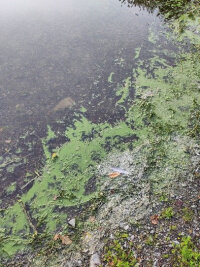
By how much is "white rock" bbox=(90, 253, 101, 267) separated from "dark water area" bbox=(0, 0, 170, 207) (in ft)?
3.67

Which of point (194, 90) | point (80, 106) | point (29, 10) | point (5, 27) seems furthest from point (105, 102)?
point (29, 10)

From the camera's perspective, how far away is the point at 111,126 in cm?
308

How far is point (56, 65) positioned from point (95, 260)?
3.31 metres

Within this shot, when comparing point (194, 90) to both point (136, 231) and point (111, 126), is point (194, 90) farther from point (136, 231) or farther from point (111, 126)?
point (136, 231)

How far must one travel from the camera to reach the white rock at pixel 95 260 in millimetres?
1830

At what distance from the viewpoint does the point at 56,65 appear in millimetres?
4227

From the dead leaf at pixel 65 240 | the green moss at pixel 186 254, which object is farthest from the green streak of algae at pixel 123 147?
the green moss at pixel 186 254

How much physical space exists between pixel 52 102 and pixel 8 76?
3.60 ft

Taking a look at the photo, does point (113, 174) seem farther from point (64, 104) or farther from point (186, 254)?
point (64, 104)

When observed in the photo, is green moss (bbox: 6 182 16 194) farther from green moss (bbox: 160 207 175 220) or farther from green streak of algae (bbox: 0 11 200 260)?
green moss (bbox: 160 207 175 220)

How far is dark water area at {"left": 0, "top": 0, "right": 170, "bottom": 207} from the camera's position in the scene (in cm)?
306

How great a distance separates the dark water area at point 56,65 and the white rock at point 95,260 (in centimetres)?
112

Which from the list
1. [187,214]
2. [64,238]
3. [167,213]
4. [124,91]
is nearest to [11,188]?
[64,238]

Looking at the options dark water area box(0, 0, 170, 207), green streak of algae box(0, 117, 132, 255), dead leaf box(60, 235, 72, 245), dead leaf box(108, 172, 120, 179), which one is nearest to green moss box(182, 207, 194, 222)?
dead leaf box(108, 172, 120, 179)
